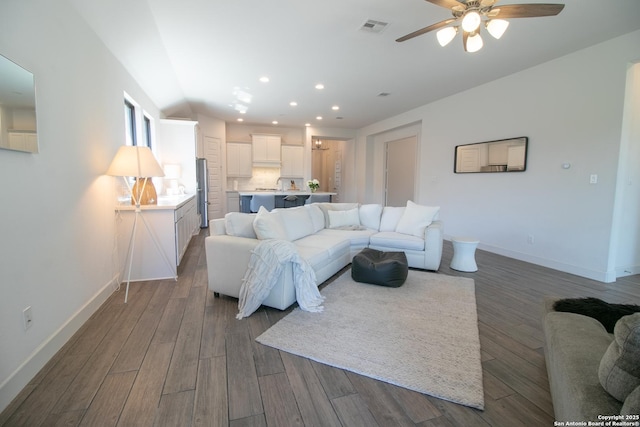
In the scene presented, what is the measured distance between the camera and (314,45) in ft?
11.6

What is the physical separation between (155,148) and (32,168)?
155 inches

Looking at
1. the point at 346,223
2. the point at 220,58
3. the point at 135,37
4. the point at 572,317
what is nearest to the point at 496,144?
the point at 346,223

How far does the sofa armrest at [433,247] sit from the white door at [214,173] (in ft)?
19.4

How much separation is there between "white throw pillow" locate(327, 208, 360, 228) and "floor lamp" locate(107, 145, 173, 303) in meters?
2.37

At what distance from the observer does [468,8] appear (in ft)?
7.45

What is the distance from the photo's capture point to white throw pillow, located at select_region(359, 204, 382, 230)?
458 cm

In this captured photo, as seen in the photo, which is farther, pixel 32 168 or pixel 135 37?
pixel 135 37

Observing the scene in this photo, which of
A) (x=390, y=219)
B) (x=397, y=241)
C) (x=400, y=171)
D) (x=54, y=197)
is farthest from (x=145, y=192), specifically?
(x=400, y=171)

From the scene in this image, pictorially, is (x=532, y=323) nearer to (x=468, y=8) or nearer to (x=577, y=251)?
(x=577, y=251)

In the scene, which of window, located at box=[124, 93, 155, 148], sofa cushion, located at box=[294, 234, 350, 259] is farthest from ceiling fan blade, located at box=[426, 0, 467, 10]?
window, located at box=[124, 93, 155, 148]

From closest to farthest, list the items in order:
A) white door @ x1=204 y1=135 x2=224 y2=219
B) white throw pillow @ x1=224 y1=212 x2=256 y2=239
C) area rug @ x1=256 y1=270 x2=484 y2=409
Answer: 1. area rug @ x1=256 y1=270 x2=484 y2=409
2. white throw pillow @ x1=224 y1=212 x2=256 y2=239
3. white door @ x1=204 y1=135 x2=224 y2=219

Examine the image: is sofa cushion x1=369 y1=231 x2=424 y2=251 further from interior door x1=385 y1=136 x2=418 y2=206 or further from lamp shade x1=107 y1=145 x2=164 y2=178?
interior door x1=385 y1=136 x2=418 y2=206

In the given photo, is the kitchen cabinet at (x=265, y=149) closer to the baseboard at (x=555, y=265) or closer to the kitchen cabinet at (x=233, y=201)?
the kitchen cabinet at (x=233, y=201)

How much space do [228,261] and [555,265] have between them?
4352mm
